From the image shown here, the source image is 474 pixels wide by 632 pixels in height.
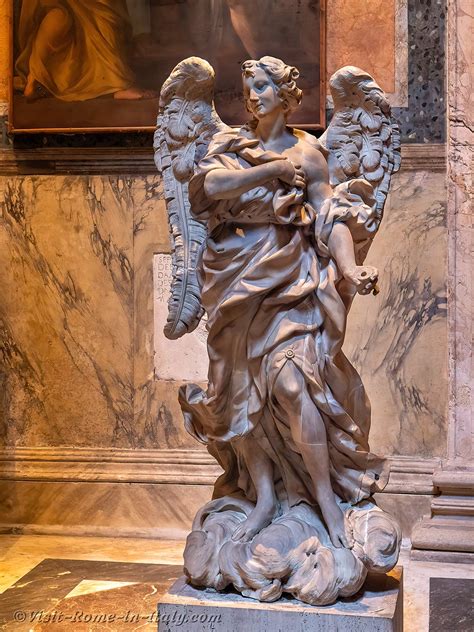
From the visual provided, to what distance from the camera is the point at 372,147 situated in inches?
162

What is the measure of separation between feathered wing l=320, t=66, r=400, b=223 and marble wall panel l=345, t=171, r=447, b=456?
2144 millimetres

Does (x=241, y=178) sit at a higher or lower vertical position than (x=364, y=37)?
lower

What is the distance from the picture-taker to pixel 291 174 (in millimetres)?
3873

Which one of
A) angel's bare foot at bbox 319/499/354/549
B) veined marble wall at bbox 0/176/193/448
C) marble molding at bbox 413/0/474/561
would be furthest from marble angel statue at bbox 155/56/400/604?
veined marble wall at bbox 0/176/193/448

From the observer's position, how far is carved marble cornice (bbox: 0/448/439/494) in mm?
6418

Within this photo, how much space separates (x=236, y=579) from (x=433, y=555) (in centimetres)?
218

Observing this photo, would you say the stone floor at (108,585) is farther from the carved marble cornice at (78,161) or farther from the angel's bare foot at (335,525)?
the carved marble cornice at (78,161)

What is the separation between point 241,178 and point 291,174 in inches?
8.0

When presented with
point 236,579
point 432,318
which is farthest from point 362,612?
point 432,318

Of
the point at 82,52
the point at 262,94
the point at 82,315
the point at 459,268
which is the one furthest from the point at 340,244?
the point at 82,52

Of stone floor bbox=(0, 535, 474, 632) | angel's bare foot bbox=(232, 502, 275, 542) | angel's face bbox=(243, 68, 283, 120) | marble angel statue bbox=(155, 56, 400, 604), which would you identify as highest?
angel's face bbox=(243, 68, 283, 120)

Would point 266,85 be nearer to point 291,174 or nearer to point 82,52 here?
point 291,174

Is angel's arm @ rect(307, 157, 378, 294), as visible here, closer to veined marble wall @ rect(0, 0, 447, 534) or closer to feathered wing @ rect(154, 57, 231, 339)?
feathered wing @ rect(154, 57, 231, 339)

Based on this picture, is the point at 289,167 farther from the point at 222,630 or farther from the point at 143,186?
the point at 143,186
